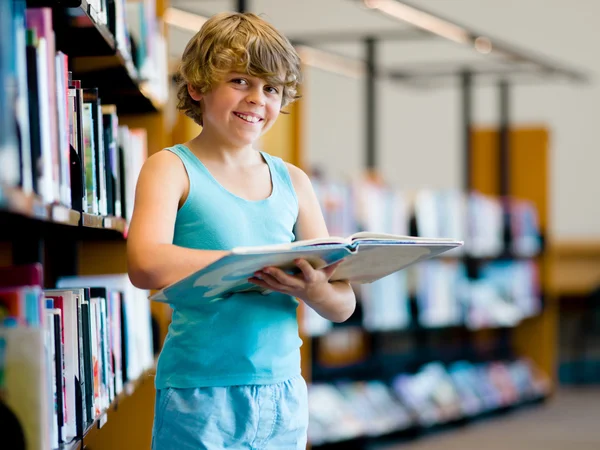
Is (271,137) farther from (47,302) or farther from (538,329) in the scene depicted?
(538,329)

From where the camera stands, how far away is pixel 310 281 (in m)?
1.40

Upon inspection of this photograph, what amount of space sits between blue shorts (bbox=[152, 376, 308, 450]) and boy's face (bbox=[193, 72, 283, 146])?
41 centimetres

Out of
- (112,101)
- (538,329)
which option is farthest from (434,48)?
(112,101)

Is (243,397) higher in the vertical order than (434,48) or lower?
lower

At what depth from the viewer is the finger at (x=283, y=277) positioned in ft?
4.47

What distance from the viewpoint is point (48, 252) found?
2416mm

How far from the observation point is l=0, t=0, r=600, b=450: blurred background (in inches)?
53.0

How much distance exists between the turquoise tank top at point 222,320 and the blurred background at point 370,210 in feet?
0.64

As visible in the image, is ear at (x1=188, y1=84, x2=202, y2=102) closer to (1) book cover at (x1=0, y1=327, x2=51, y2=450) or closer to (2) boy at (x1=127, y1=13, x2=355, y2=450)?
(2) boy at (x1=127, y1=13, x2=355, y2=450)

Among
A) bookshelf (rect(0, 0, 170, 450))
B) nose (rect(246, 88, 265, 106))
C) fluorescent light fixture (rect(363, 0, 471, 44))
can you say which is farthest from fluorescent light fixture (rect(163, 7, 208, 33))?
nose (rect(246, 88, 265, 106))

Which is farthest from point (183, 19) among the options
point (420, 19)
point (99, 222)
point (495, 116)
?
point (495, 116)

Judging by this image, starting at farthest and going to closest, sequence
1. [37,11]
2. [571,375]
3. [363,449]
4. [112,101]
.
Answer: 1. [571,375]
2. [363,449]
3. [112,101]
4. [37,11]

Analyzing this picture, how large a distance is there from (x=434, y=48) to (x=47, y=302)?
24.9 feet

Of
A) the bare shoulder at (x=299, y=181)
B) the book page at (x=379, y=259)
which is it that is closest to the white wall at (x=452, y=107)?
the bare shoulder at (x=299, y=181)
